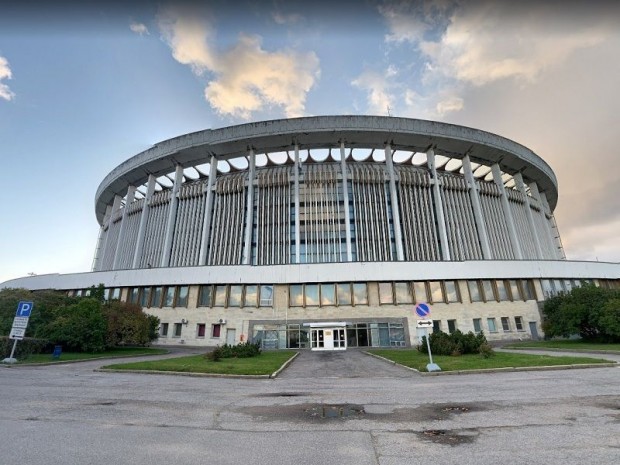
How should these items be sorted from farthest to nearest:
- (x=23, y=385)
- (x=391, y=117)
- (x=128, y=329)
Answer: (x=391, y=117), (x=128, y=329), (x=23, y=385)

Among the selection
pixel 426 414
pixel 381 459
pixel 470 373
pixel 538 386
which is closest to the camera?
pixel 381 459

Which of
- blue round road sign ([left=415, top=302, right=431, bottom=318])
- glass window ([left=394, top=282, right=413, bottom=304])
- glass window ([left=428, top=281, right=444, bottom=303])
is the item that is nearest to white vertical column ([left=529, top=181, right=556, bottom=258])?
glass window ([left=428, top=281, right=444, bottom=303])

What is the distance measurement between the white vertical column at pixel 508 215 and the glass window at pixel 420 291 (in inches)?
996

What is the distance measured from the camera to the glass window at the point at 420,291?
34.2 m

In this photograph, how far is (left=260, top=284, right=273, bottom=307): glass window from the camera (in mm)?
34500

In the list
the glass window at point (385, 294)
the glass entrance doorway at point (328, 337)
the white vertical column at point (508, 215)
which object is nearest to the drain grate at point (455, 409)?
the glass entrance doorway at point (328, 337)

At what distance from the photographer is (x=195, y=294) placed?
117 ft

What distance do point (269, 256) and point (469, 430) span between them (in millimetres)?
43868

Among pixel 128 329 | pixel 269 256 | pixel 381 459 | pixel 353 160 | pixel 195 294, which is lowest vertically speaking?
pixel 381 459

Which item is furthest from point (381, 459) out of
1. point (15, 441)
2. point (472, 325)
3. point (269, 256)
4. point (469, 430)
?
point (269, 256)

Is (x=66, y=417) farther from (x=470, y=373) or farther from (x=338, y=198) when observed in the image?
(x=338, y=198)

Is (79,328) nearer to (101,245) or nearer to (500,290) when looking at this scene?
(500,290)

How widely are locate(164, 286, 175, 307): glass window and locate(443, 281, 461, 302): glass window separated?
99.9 ft

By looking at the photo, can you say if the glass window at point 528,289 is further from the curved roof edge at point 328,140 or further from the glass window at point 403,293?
the curved roof edge at point 328,140
